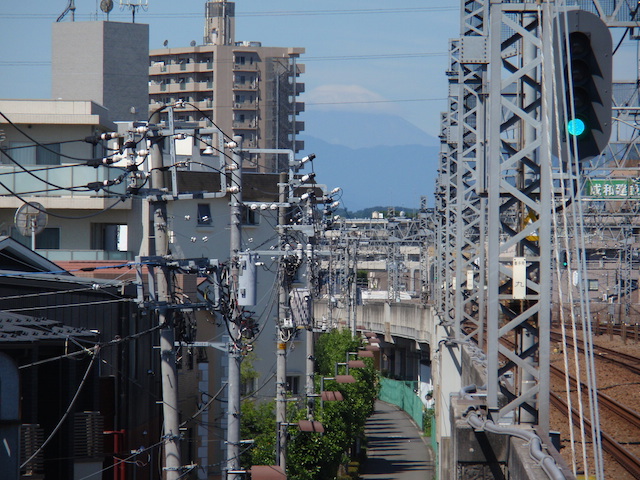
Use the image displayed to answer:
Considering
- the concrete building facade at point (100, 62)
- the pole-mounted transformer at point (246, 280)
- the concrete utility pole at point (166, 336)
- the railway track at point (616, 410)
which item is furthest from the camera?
the concrete building facade at point (100, 62)

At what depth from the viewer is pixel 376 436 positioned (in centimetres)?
3831

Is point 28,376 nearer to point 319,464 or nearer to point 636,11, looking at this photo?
point 636,11

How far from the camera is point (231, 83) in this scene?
237ft

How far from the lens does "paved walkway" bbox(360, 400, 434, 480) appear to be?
30281 millimetres

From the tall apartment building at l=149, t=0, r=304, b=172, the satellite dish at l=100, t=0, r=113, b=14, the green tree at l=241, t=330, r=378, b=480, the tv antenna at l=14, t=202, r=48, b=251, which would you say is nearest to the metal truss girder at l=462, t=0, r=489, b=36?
the green tree at l=241, t=330, r=378, b=480

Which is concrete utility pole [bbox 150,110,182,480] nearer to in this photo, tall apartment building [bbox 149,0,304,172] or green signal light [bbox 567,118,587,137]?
green signal light [bbox 567,118,587,137]

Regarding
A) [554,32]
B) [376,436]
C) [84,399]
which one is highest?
[554,32]

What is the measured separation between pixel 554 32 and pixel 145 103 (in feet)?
103

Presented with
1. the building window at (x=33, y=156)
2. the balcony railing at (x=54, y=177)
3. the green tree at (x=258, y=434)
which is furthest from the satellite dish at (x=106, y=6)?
the green tree at (x=258, y=434)

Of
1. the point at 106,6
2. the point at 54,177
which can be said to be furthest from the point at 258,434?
the point at 106,6

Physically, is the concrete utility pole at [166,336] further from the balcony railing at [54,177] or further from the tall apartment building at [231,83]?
the tall apartment building at [231,83]

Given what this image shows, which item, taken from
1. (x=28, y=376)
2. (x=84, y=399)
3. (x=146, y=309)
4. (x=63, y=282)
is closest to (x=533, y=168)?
(x=146, y=309)

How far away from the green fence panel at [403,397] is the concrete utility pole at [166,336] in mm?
31132

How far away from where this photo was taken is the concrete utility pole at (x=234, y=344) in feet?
43.0
